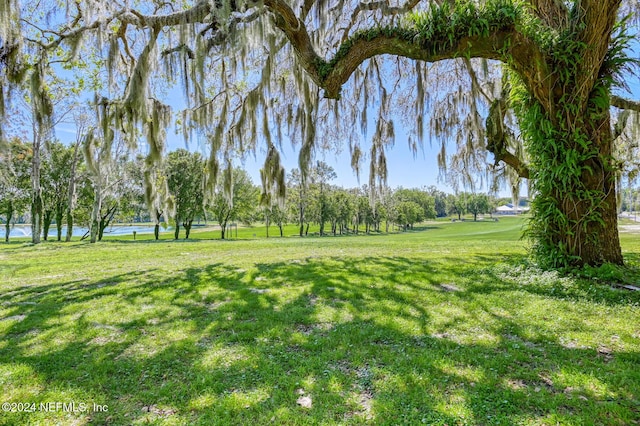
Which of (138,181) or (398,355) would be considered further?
(138,181)

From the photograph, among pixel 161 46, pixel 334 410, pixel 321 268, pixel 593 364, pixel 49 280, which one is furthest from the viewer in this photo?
pixel 161 46

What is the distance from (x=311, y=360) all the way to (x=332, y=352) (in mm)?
199

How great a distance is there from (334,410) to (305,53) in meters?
4.56

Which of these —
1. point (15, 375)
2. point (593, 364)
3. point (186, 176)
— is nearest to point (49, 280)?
point (15, 375)

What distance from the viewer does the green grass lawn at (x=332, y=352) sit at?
1733 millimetres

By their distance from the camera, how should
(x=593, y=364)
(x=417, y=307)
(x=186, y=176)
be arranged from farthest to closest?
(x=186, y=176) → (x=417, y=307) → (x=593, y=364)

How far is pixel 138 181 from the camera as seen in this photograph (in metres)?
20.6

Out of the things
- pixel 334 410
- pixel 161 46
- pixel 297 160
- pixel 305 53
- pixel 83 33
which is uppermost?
pixel 161 46

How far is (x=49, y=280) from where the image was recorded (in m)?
5.32

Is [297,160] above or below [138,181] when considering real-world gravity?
below

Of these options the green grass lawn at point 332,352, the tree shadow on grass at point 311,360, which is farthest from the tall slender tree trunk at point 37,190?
the tree shadow on grass at point 311,360

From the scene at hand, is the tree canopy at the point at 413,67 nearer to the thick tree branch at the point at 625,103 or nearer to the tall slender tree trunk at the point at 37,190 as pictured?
the thick tree branch at the point at 625,103

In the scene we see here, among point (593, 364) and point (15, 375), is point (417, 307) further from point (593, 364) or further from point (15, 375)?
point (15, 375)

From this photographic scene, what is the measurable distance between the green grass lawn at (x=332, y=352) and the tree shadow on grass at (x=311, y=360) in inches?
0.5
